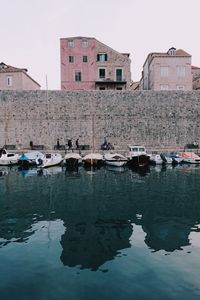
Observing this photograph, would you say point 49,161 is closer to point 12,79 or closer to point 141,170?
point 141,170

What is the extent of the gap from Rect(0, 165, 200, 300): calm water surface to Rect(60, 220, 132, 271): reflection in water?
3 centimetres

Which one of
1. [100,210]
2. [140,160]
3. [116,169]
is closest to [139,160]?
[140,160]

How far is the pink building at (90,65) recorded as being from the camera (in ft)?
141

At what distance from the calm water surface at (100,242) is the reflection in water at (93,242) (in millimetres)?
29

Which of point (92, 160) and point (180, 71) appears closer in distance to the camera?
point (92, 160)

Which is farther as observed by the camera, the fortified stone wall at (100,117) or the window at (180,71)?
the window at (180,71)

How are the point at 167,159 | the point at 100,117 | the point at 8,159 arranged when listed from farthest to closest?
the point at 100,117, the point at 167,159, the point at 8,159

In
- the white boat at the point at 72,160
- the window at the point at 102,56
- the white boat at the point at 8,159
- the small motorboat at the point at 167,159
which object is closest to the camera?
the white boat at the point at 72,160

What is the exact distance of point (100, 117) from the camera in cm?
3762

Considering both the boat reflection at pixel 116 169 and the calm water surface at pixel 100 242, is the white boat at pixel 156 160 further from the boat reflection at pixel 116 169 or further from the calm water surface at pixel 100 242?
the calm water surface at pixel 100 242

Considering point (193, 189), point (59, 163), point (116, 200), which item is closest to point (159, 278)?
point (116, 200)

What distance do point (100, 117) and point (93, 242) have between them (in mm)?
28719

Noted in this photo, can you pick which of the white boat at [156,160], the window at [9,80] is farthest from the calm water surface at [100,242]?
the window at [9,80]

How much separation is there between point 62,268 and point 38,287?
1.09 m
